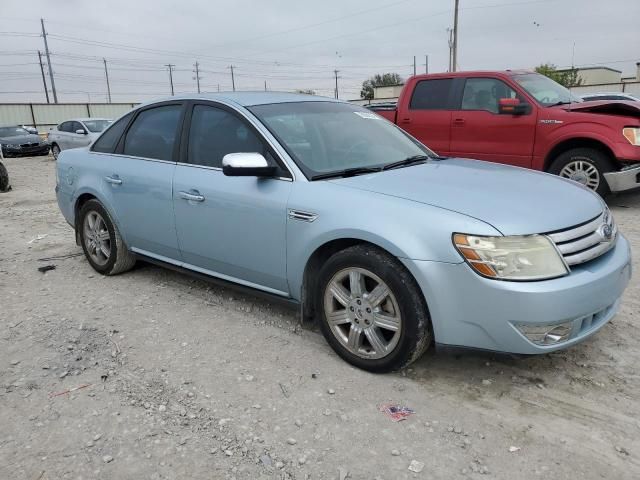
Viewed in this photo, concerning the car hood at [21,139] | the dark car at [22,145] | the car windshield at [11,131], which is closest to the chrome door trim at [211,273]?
the dark car at [22,145]

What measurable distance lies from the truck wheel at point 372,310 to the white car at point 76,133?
15.1 metres

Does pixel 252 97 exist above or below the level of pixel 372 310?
above

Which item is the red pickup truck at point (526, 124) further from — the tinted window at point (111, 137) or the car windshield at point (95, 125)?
the car windshield at point (95, 125)

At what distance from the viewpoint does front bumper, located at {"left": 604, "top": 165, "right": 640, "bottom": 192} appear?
6.69 m

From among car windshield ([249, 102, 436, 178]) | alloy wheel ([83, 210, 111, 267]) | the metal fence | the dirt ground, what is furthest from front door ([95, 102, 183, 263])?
the metal fence

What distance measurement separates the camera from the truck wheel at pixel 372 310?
9.35ft

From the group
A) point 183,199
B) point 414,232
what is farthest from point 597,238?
point 183,199

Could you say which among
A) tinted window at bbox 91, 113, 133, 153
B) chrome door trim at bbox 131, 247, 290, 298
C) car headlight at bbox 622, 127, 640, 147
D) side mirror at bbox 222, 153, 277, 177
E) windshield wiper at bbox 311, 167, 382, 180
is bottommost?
chrome door trim at bbox 131, 247, 290, 298

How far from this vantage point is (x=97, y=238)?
5.06m

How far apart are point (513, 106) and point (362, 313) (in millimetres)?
5277

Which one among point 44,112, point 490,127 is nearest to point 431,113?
point 490,127

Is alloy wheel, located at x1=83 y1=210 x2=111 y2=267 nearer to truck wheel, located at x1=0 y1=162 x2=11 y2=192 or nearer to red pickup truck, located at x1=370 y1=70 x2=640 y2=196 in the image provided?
red pickup truck, located at x1=370 y1=70 x2=640 y2=196

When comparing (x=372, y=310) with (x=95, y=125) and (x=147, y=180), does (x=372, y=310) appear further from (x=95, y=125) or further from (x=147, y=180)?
(x=95, y=125)

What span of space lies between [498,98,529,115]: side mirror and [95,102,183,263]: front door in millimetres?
4770
